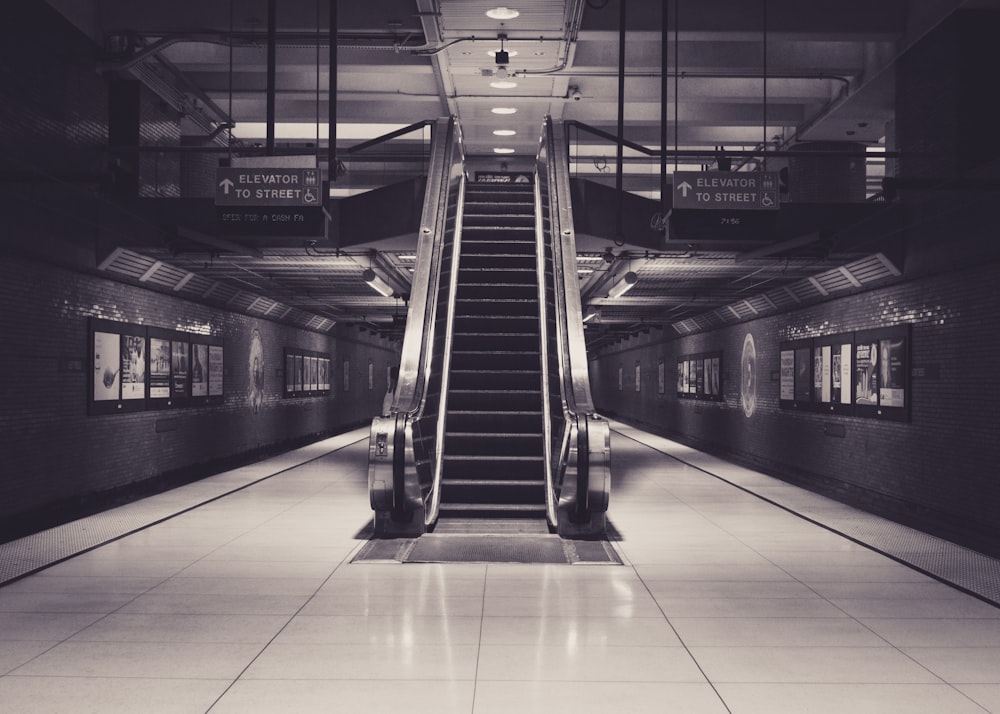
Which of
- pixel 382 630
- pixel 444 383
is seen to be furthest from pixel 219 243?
pixel 382 630

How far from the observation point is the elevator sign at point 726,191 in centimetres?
823

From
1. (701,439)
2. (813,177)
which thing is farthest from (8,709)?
(701,439)

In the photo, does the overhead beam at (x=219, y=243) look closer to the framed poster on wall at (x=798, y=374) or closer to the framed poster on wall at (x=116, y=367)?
the framed poster on wall at (x=116, y=367)

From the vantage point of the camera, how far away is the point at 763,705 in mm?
3688

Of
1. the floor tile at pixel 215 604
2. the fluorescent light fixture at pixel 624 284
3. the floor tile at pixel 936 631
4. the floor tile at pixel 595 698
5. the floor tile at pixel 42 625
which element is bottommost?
the floor tile at pixel 215 604

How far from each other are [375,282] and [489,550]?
24.4 ft

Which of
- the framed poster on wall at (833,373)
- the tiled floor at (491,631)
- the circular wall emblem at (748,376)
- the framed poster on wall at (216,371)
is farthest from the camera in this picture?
the circular wall emblem at (748,376)

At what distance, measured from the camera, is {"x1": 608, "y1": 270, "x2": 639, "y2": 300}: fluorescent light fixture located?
12.4 m

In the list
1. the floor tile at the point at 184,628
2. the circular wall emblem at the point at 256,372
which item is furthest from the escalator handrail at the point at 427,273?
the circular wall emblem at the point at 256,372

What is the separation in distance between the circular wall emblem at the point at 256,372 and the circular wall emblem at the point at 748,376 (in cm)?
905

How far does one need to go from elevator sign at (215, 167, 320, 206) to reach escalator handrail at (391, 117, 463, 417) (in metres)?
1.46

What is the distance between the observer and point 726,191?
828 cm

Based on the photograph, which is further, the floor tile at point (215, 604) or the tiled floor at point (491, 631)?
the floor tile at point (215, 604)

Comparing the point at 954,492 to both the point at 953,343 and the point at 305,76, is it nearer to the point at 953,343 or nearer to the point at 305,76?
the point at 953,343
